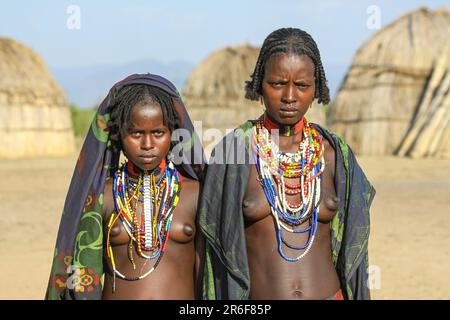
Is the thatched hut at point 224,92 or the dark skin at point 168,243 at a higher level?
the dark skin at point 168,243

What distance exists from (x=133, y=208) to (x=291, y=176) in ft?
2.16

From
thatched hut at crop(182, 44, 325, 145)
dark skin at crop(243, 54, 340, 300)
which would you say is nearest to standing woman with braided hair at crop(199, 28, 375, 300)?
dark skin at crop(243, 54, 340, 300)

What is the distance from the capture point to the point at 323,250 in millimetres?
2797

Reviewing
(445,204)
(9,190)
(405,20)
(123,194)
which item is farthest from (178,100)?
(405,20)

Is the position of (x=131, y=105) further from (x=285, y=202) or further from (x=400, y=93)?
(x=400, y=93)

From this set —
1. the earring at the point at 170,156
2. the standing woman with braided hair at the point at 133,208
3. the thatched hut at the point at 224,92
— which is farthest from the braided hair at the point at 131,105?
the thatched hut at the point at 224,92

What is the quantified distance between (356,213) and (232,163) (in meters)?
0.54

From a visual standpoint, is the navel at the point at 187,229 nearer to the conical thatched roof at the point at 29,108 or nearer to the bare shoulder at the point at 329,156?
the bare shoulder at the point at 329,156

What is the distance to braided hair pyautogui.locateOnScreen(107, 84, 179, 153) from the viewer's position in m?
2.73

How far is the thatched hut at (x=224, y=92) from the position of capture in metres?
20.2

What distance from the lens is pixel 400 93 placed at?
16.5 m

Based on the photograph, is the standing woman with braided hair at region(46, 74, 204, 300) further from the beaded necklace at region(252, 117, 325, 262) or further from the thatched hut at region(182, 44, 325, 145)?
the thatched hut at region(182, 44, 325, 145)

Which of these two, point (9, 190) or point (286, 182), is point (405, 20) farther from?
point (286, 182)

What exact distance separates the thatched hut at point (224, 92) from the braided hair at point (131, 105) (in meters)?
16.9
